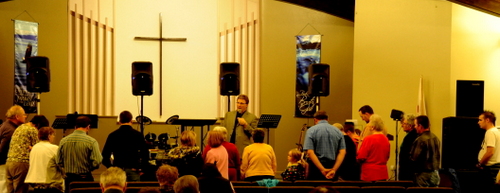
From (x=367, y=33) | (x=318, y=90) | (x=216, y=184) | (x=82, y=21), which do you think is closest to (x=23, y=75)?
(x=82, y=21)

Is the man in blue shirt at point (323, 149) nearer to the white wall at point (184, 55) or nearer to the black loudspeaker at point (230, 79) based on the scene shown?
the black loudspeaker at point (230, 79)

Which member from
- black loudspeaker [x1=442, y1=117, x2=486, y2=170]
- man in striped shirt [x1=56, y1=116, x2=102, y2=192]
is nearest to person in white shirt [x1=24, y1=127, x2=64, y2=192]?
man in striped shirt [x1=56, y1=116, x2=102, y2=192]

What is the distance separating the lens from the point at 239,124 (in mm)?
8336

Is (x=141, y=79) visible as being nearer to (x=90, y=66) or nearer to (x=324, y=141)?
(x=90, y=66)

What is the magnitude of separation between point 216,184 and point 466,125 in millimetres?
4910

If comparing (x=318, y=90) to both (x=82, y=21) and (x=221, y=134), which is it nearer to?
(x=221, y=134)

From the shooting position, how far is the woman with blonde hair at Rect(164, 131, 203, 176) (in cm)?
620

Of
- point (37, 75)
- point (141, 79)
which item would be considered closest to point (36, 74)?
point (37, 75)

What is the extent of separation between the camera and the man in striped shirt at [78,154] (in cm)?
654

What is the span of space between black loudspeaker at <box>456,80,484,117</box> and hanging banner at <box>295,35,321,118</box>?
10.2ft

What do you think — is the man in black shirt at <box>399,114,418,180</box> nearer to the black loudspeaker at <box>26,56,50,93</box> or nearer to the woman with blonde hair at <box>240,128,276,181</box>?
the woman with blonde hair at <box>240,128,276,181</box>

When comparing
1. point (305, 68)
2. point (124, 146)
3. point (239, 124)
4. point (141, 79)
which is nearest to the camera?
point (124, 146)

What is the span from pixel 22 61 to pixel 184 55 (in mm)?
3381

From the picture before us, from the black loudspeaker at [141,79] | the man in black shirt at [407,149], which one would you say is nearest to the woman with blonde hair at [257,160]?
the man in black shirt at [407,149]
